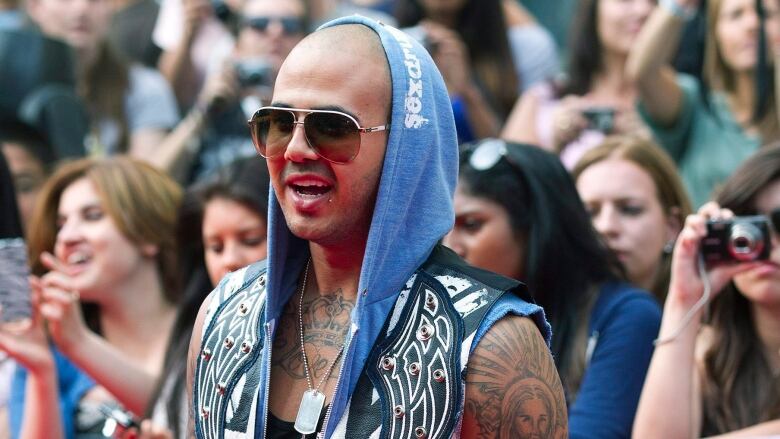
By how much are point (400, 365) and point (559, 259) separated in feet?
6.08

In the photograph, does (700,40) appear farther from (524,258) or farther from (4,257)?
(4,257)

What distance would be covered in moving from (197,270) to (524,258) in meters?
1.50

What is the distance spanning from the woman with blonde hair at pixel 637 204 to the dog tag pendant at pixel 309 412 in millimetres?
2257

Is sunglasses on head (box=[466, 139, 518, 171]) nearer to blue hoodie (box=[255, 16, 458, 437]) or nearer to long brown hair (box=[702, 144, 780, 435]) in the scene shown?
long brown hair (box=[702, 144, 780, 435])

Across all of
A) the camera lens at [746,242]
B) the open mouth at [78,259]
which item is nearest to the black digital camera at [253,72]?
the open mouth at [78,259]

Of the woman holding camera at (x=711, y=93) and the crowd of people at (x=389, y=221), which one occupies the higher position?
the woman holding camera at (x=711, y=93)

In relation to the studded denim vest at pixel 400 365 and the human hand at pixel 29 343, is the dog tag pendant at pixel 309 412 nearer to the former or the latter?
the studded denim vest at pixel 400 365

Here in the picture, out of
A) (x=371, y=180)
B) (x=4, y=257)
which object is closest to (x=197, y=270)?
(x=4, y=257)

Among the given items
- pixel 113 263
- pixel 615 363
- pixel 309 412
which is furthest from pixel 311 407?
pixel 113 263

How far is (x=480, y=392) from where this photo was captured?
2.49 metres

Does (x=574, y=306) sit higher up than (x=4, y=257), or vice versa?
(x=574, y=306)

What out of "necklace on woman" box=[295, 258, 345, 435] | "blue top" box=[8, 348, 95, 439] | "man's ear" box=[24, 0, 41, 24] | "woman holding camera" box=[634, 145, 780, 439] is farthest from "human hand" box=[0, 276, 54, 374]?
"man's ear" box=[24, 0, 41, 24]

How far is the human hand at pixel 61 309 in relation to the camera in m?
4.34

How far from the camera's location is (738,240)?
154 inches
